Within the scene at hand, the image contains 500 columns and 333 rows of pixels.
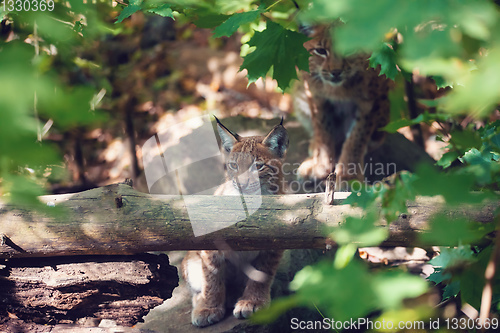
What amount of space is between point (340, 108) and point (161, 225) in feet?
9.52

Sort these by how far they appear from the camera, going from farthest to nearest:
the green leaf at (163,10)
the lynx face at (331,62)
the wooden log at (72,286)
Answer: the lynx face at (331,62) < the wooden log at (72,286) < the green leaf at (163,10)

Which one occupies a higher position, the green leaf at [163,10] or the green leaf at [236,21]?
the green leaf at [163,10]

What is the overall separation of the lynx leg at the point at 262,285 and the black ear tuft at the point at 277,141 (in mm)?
885

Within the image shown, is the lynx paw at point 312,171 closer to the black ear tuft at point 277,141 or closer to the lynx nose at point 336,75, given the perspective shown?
the lynx nose at point 336,75

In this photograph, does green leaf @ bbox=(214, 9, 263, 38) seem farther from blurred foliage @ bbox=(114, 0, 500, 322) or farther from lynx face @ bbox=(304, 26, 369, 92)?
lynx face @ bbox=(304, 26, 369, 92)

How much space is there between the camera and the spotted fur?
4.40 meters

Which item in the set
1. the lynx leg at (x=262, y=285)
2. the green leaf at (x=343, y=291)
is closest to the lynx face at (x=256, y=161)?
the lynx leg at (x=262, y=285)

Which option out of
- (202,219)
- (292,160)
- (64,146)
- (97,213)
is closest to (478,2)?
(202,219)

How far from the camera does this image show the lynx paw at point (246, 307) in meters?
3.37

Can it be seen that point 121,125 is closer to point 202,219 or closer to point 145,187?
point 145,187

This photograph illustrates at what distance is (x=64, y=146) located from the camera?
20.9ft

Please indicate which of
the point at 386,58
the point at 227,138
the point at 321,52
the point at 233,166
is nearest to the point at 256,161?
the point at 233,166

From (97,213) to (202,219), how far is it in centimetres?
70

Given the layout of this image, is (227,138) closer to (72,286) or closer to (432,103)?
(72,286)
